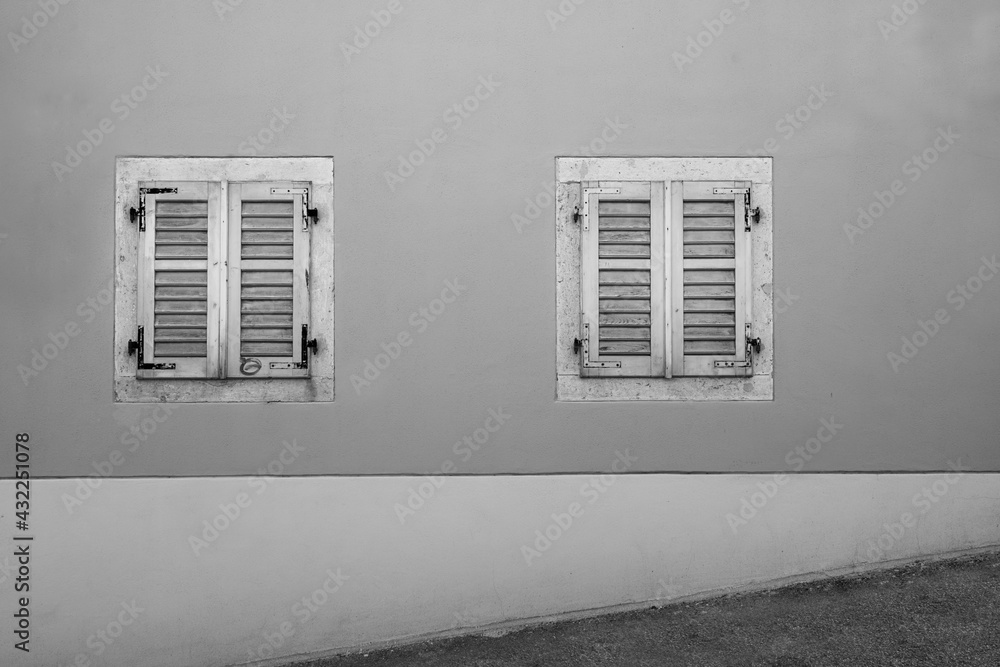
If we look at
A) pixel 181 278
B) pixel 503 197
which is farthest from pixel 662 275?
pixel 181 278

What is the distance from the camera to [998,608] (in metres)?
4.67

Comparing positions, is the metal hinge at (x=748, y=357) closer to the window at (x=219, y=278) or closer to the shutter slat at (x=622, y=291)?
the shutter slat at (x=622, y=291)

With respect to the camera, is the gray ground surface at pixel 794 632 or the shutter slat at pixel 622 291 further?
the shutter slat at pixel 622 291

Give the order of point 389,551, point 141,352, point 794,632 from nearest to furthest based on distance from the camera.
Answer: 1. point 794,632
2. point 141,352
3. point 389,551

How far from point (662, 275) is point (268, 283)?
2.37 meters

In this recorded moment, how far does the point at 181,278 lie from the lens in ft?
16.3

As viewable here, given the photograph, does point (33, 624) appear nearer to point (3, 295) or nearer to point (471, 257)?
point (3, 295)

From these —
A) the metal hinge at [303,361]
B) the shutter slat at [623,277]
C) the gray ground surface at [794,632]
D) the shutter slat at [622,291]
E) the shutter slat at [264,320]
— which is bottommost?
the gray ground surface at [794,632]

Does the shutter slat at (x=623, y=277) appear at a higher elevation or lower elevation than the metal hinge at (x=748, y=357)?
higher

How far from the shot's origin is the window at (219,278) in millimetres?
4965

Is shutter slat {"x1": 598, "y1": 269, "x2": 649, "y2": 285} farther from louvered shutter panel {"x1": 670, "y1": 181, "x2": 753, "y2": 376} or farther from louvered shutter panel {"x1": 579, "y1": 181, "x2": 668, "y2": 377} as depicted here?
louvered shutter panel {"x1": 670, "y1": 181, "x2": 753, "y2": 376}

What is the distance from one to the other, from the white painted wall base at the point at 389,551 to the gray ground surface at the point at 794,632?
0.15 meters

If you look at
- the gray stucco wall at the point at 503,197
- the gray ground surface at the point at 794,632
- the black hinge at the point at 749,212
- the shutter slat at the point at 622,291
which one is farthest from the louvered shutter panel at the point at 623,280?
the gray ground surface at the point at 794,632

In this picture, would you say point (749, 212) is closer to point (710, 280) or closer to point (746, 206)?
point (746, 206)
